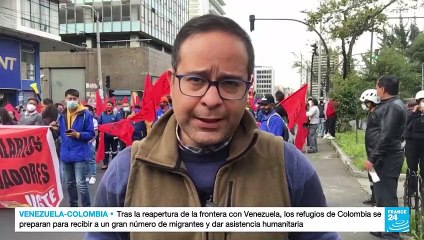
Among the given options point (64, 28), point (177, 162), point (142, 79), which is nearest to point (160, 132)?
point (177, 162)

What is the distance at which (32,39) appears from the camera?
30.8 meters

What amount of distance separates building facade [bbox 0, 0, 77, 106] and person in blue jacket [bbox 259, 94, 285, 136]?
2235 centimetres

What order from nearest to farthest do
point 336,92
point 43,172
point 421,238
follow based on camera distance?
point 421,238
point 43,172
point 336,92

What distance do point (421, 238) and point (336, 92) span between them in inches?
574

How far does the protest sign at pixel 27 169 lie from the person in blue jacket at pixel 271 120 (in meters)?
3.33

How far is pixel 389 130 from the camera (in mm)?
5387

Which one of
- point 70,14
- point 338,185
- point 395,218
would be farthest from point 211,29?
point 70,14

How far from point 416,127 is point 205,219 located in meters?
6.44

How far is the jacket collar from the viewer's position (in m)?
1.55

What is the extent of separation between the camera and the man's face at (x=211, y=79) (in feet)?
4.91

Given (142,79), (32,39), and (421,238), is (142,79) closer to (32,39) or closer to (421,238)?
(32,39)

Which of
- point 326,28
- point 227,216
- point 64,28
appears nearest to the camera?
point 227,216

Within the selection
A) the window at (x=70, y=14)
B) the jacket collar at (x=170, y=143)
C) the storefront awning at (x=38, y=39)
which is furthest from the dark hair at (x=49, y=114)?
the window at (x=70, y=14)

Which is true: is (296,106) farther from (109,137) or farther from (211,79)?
(211,79)
